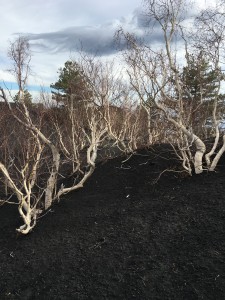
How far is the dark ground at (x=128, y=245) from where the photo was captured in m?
4.33

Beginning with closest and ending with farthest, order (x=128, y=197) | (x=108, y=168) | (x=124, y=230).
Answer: (x=124, y=230) < (x=128, y=197) < (x=108, y=168)

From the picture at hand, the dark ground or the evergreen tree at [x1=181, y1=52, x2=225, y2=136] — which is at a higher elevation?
the evergreen tree at [x1=181, y1=52, x2=225, y2=136]

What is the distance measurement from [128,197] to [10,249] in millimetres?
2293

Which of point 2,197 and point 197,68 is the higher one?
point 197,68

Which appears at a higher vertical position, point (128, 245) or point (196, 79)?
point (196, 79)

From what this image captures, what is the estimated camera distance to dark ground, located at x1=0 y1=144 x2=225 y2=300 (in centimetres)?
433

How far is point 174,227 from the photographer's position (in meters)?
5.27

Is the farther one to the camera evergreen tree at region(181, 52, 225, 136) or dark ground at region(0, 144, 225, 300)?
evergreen tree at region(181, 52, 225, 136)

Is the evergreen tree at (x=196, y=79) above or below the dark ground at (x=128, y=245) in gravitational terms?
above

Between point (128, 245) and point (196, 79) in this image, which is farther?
point (196, 79)

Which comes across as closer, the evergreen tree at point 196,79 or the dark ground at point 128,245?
the dark ground at point 128,245

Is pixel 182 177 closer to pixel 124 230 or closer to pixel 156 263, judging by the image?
pixel 124 230

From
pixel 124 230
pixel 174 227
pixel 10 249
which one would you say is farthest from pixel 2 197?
pixel 174 227

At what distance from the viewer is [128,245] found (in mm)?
5152
